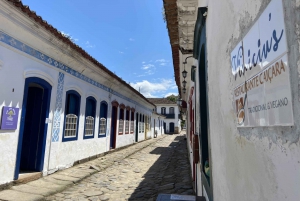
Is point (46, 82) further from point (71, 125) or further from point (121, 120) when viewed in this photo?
point (121, 120)

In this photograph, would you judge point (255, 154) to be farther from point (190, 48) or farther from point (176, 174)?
point (176, 174)

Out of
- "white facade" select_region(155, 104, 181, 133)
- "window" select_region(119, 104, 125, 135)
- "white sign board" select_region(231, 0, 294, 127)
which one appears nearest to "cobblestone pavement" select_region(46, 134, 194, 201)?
"white sign board" select_region(231, 0, 294, 127)

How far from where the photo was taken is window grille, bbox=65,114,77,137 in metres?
6.85

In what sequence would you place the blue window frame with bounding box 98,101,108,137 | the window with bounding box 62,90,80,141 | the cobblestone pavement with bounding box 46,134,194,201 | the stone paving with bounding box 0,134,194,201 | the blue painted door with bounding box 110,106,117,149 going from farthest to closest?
the blue painted door with bounding box 110,106,117,149
the blue window frame with bounding box 98,101,108,137
the window with bounding box 62,90,80,141
the cobblestone pavement with bounding box 46,134,194,201
the stone paving with bounding box 0,134,194,201

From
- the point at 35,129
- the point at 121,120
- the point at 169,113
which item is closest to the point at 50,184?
the point at 35,129

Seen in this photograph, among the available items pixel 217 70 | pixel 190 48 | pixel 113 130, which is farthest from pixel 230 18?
pixel 113 130

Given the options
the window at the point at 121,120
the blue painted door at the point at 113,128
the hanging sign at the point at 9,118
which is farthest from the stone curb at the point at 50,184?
the window at the point at 121,120

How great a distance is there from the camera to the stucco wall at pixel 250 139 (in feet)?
1.98

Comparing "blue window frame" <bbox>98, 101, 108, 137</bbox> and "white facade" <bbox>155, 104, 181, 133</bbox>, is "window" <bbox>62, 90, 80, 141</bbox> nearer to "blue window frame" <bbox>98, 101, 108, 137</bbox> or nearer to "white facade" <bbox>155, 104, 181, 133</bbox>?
"blue window frame" <bbox>98, 101, 108, 137</bbox>

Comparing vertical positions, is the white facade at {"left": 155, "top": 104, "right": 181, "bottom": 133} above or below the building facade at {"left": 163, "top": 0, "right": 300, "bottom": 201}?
above

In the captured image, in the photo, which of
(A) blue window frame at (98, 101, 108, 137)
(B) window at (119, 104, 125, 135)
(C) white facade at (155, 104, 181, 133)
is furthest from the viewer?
(C) white facade at (155, 104, 181, 133)

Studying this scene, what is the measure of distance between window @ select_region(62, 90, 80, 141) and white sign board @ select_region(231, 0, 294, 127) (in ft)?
21.9

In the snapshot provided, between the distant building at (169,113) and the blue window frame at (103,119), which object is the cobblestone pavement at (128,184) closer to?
A: the blue window frame at (103,119)

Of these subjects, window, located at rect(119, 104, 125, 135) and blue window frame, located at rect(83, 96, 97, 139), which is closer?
blue window frame, located at rect(83, 96, 97, 139)
